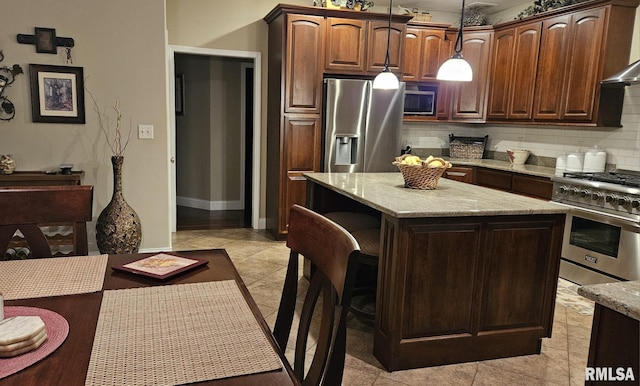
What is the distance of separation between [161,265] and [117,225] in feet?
7.91

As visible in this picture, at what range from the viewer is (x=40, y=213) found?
1831 millimetres

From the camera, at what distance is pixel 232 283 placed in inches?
58.7

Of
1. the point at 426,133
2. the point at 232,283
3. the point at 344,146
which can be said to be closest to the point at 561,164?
the point at 426,133

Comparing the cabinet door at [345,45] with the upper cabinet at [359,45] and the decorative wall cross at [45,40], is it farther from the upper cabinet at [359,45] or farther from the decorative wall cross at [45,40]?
the decorative wall cross at [45,40]

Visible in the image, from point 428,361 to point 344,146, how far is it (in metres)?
2.86

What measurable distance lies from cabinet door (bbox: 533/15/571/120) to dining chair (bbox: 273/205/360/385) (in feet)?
13.1

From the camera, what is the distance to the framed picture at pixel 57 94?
3.86 metres

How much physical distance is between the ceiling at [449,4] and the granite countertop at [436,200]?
301cm

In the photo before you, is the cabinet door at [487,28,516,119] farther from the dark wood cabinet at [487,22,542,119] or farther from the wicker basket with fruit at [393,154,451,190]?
the wicker basket with fruit at [393,154,451,190]

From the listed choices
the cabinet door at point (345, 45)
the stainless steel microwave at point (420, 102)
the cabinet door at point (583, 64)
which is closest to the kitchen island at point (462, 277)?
the cabinet door at point (583, 64)

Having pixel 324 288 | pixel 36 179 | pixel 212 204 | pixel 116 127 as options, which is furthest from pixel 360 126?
pixel 324 288

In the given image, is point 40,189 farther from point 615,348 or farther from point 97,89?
Result: point 97,89

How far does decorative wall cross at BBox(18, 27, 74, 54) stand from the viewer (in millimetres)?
3793

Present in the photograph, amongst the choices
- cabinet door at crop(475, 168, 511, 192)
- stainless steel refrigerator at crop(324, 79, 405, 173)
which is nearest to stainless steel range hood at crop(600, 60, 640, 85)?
cabinet door at crop(475, 168, 511, 192)
